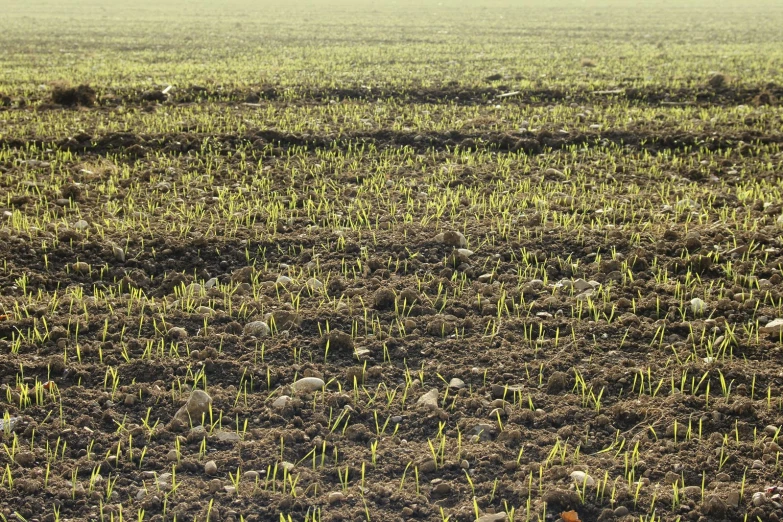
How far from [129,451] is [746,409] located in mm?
2683

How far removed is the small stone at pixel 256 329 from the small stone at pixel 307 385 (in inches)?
23.3

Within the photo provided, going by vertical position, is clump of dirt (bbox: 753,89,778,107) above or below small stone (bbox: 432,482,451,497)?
above

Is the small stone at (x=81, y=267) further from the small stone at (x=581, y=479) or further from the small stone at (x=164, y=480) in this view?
the small stone at (x=581, y=479)

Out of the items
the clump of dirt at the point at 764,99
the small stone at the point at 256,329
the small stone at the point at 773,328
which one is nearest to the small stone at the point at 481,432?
the small stone at the point at 256,329

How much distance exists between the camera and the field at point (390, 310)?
332cm

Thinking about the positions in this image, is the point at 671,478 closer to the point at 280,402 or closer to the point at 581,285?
the point at 280,402

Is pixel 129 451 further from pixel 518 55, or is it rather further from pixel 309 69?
pixel 518 55

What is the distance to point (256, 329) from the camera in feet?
14.9

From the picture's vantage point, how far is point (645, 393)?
396cm

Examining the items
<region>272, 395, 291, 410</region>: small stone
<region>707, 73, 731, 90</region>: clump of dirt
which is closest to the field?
<region>272, 395, 291, 410</region>: small stone

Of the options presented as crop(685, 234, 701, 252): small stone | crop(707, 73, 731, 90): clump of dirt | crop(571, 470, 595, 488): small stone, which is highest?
crop(707, 73, 731, 90): clump of dirt

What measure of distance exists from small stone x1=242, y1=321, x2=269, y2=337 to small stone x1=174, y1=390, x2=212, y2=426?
0.71 meters

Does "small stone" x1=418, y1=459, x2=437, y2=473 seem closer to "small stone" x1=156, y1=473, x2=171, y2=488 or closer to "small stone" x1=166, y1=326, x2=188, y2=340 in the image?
"small stone" x1=156, y1=473, x2=171, y2=488

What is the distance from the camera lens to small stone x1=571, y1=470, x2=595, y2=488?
3257 mm
